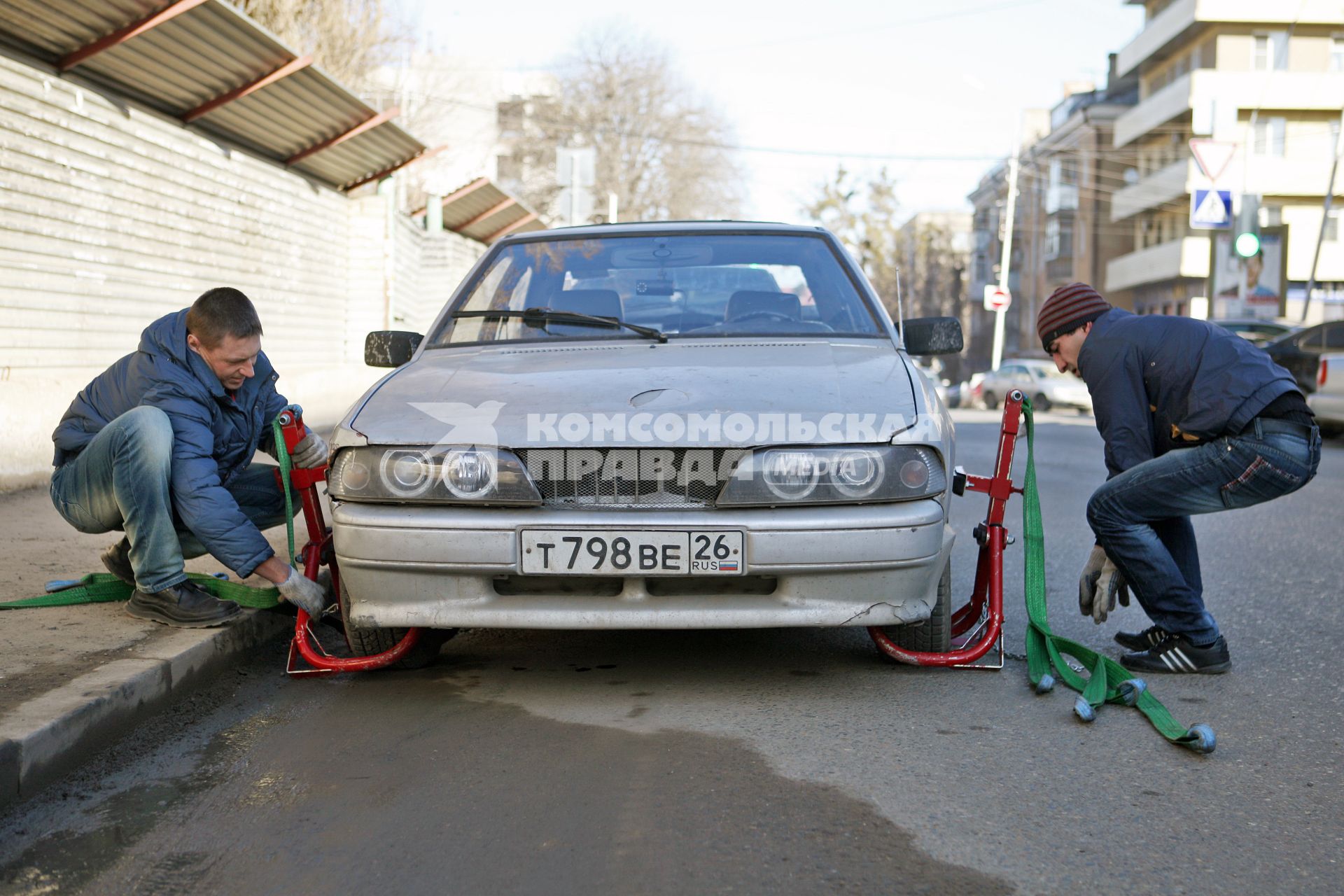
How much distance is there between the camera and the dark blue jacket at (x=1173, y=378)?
4.22 metres

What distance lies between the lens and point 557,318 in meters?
4.78

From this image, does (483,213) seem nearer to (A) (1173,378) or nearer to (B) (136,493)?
(B) (136,493)

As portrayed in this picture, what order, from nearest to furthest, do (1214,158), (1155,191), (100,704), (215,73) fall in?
1. (100,704)
2. (215,73)
3. (1214,158)
4. (1155,191)

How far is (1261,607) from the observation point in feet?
18.1

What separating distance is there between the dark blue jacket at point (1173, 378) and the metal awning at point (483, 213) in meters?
17.7

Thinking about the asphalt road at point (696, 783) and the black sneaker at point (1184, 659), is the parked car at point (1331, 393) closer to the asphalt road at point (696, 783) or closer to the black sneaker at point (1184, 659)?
the asphalt road at point (696, 783)

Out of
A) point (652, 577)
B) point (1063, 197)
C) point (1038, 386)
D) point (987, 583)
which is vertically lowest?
point (1038, 386)

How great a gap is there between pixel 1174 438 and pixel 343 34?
24828 mm

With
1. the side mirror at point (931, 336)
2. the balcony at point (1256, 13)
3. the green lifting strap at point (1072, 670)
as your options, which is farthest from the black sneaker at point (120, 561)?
the balcony at point (1256, 13)

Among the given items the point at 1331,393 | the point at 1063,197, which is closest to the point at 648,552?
the point at 1331,393

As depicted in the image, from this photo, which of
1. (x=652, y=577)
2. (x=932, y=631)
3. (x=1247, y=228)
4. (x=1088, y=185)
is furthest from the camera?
(x=1088, y=185)

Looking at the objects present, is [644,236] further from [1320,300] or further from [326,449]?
[1320,300]

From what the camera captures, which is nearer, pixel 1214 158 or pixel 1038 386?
pixel 1214 158

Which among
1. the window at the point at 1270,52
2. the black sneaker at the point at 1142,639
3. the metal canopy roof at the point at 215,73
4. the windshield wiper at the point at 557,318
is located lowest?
the black sneaker at the point at 1142,639
